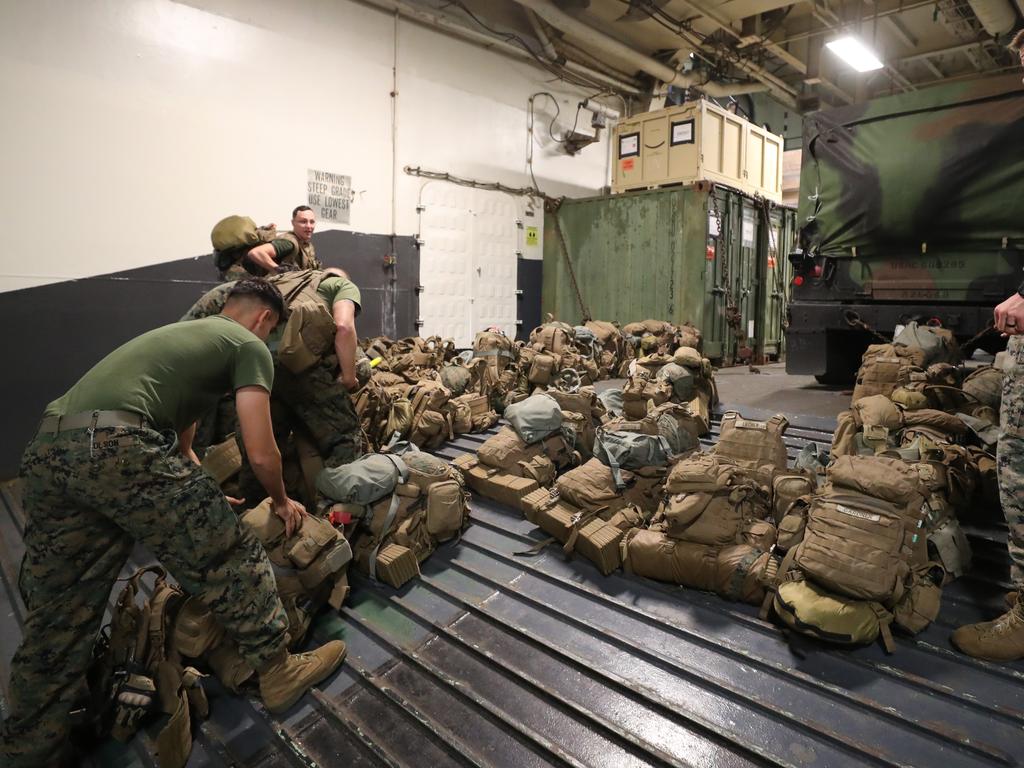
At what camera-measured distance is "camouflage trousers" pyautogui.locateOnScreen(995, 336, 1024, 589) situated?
7.69ft

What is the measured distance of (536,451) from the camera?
13.3ft

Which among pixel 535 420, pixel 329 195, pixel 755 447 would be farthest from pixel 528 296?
pixel 755 447

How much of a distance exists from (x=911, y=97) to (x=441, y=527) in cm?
553

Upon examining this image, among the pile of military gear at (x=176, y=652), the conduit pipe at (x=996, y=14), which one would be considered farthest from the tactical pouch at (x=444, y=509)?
the conduit pipe at (x=996, y=14)

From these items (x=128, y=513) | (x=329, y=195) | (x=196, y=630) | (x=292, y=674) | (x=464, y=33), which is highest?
(x=464, y=33)

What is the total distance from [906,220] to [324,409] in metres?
5.19

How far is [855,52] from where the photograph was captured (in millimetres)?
8594

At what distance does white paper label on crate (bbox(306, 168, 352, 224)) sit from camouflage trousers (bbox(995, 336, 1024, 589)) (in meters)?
6.49

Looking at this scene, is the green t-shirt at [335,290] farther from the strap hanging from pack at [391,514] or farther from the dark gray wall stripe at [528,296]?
the dark gray wall stripe at [528,296]

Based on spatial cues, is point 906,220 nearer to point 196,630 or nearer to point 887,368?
point 887,368

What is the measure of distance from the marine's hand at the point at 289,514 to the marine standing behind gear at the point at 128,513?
321mm

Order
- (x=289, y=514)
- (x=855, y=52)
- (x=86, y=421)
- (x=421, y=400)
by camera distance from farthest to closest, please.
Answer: (x=855, y=52) < (x=421, y=400) < (x=289, y=514) < (x=86, y=421)

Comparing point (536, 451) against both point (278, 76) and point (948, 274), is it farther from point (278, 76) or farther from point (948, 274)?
point (278, 76)

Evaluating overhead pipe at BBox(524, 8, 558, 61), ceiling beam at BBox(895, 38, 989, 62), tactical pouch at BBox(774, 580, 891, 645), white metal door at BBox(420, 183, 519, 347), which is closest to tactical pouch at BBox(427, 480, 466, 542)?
tactical pouch at BBox(774, 580, 891, 645)
